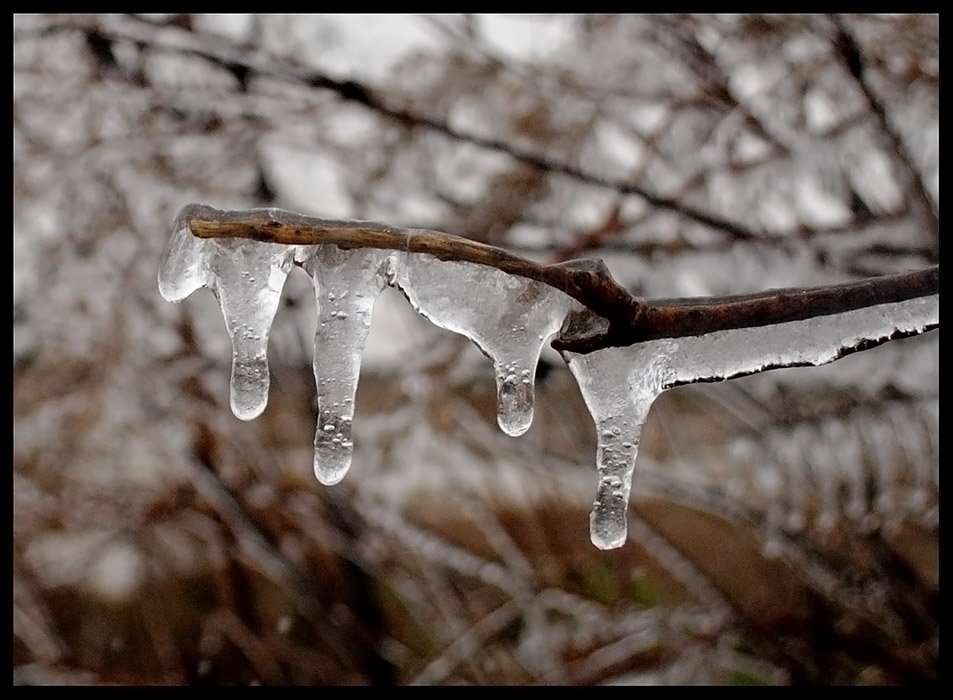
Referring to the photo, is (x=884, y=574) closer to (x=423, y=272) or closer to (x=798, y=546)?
(x=798, y=546)

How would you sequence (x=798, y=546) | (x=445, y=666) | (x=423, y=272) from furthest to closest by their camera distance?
1. (x=445, y=666)
2. (x=798, y=546)
3. (x=423, y=272)

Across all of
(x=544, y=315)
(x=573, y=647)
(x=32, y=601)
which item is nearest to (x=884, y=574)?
(x=573, y=647)

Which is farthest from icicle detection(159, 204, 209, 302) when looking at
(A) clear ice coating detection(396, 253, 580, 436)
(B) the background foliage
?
(B) the background foliage

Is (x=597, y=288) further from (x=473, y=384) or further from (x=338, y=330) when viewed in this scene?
(x=473, y=384)

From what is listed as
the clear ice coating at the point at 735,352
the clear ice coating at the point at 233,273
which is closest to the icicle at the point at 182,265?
the clear ice coating at the point at 233,273

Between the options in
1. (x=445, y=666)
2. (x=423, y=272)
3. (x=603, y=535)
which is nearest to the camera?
(x=423, y=272)

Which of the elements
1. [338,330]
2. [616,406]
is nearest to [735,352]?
[616,406]
